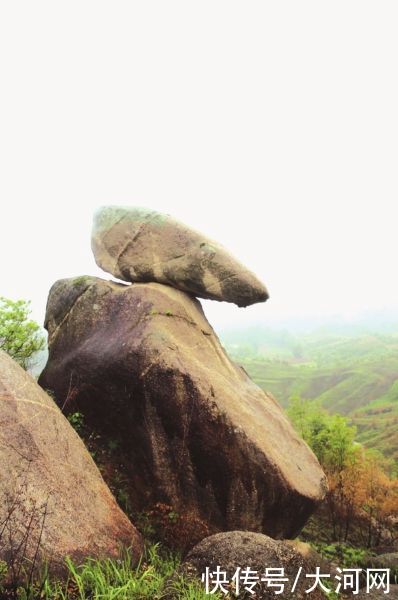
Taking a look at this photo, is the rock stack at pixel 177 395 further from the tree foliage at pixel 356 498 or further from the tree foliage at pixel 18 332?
the tree foliage at pixel 356 498

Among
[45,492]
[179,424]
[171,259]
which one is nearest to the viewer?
[45,492]

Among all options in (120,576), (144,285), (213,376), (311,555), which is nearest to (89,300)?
(144,285)

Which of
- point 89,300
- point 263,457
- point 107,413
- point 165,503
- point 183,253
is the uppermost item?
point 183,253

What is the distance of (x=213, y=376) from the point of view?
12242mm

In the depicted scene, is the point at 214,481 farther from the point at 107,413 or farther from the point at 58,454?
the point at 58,454

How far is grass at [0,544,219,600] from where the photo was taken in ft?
21.6

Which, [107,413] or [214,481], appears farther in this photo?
[107,413]

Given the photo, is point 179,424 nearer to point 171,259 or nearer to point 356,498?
point 171,259

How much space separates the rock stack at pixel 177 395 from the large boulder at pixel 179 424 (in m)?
0.03

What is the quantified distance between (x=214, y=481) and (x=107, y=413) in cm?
361

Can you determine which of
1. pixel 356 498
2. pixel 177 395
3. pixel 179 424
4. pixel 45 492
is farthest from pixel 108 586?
pixel 356 498

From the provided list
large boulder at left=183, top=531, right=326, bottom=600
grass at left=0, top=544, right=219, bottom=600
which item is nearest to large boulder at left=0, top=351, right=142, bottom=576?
grass at left=0, top=544, right=219, bottom=600

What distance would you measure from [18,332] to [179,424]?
7.82m

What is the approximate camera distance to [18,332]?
50.6ft
